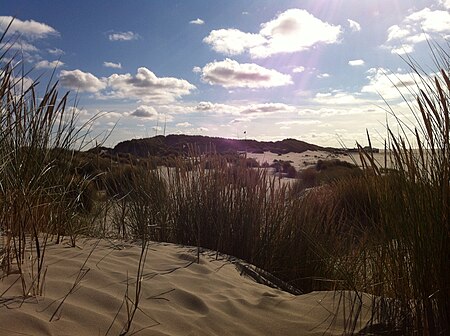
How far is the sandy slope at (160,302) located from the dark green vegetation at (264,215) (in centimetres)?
12

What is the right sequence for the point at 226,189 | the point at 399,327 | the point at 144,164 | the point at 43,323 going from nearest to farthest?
the point at 43,323 < the point at 399,327 < the point at 226,189 < the point at 144,164

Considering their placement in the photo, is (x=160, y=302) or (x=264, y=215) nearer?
(x=160, y=302)

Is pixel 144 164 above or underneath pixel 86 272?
above

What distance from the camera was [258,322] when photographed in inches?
114

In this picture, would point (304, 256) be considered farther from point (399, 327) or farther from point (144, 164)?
point (144, 164)

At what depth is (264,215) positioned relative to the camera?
5.18 meters

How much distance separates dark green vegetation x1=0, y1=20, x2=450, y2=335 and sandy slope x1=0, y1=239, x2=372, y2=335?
12 centimetres

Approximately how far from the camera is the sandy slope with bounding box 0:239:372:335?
7.54ft

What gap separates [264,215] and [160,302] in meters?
2.49

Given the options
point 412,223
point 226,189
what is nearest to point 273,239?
point 226,189

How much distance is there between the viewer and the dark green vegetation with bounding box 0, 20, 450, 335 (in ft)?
8.04

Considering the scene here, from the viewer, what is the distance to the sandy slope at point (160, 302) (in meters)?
2.30

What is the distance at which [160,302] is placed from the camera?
284 cm

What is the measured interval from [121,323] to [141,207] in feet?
11.6
